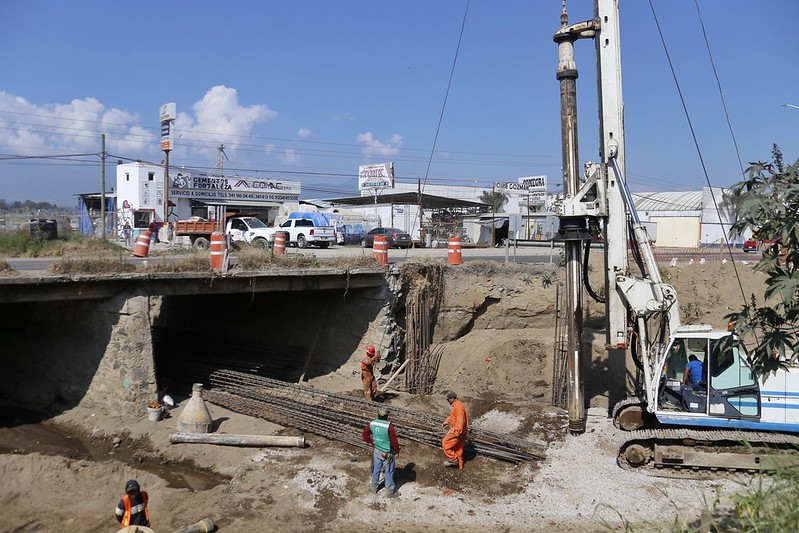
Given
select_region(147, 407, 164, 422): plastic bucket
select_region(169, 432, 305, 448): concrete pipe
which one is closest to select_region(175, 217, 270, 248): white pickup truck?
select_region(147, 407, 164, 422): plastic bucket

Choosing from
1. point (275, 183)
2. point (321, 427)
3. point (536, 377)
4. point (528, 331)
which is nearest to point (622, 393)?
point (536, 377)

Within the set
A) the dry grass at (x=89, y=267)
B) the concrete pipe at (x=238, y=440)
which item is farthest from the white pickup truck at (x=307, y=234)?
the concrete pipe at (x=238, y=440)

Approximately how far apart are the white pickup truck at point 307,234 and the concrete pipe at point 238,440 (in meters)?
19.5

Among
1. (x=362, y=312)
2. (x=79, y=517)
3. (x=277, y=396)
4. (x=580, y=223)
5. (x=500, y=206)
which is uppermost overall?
(x=500, y=206)

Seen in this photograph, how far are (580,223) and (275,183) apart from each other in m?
45.1

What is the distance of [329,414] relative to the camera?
43.3 feet

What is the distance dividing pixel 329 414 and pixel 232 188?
40783 millimetres

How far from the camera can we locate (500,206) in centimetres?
6316

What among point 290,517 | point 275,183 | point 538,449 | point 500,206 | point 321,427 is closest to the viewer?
point 290,517

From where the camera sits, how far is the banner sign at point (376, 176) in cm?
5903

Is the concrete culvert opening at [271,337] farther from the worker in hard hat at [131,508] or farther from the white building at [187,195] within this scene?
the white building at [187,195]

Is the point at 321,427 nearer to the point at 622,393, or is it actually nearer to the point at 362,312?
the point at 362,312

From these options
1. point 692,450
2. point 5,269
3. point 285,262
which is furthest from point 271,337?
point 692,450

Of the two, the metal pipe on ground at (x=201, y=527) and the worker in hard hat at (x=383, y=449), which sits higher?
the worker in hard hat at (x=383, y=449)
